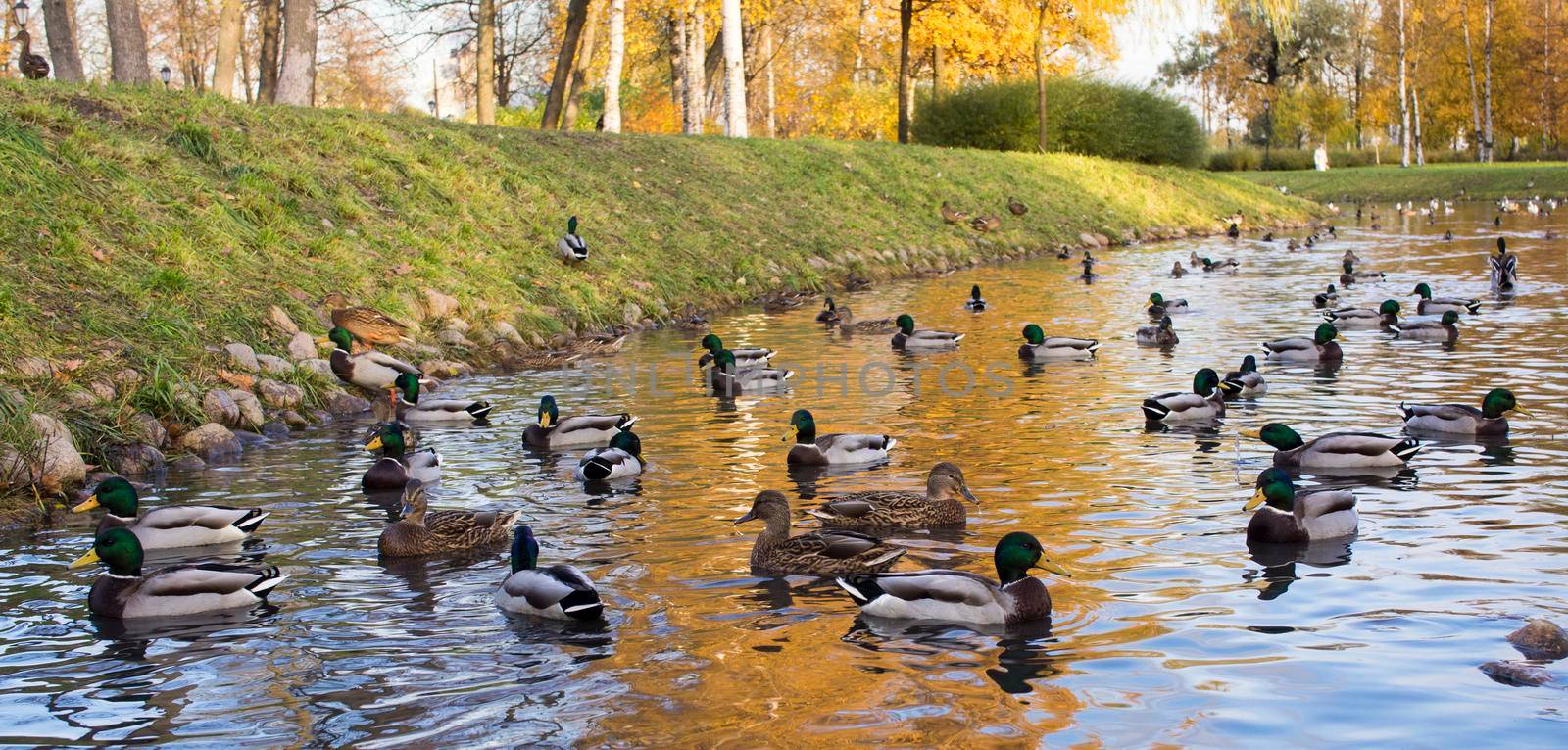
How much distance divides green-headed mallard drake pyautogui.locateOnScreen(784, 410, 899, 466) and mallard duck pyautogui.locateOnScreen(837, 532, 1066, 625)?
3766 mm

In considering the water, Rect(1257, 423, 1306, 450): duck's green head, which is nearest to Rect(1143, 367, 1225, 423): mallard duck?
the water

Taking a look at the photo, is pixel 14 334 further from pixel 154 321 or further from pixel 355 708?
pixel 355 708

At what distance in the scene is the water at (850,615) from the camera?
591cm

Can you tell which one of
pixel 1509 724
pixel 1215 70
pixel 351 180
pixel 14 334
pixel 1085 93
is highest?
pixel 1215 70

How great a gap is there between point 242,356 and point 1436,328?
13.5 meters

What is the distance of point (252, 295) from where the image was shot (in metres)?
14.8

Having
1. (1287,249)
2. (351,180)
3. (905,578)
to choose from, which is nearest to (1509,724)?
(905,578)

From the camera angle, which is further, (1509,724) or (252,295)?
(252,295)

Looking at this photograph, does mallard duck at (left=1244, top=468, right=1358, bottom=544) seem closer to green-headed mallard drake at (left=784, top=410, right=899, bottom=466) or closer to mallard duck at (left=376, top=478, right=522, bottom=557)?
green-headed mallard drake at (left=784, top=410, right=899, bottom=466)

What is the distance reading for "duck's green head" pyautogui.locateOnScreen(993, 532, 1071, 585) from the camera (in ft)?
24.3

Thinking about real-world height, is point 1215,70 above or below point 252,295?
above

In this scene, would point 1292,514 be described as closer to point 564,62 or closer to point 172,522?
point 172,522

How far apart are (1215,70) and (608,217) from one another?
80.4 metres

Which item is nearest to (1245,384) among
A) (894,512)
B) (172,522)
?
(894,512)
